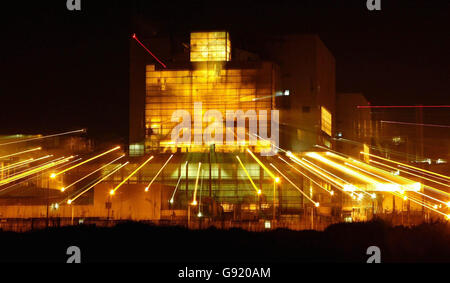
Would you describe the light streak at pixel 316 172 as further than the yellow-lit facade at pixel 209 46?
No

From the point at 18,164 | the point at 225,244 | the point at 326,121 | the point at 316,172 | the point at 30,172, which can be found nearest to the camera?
the point at 225,244

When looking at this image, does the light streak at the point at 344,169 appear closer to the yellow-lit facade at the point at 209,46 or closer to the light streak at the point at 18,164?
the yellow-lit facade at the point at 209,46

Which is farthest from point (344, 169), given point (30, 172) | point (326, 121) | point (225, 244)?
point (225, 244)

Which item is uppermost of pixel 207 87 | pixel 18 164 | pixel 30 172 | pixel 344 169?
pixel 207 87

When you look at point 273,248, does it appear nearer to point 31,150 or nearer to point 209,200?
point 209,200

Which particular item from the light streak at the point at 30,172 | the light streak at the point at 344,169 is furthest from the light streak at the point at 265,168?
the light streak at the point at 30,172

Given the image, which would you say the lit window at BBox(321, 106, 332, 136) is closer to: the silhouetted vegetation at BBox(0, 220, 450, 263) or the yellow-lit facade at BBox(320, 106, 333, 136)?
the yellow-lit facade at BBox(320, 106, 333, 136)

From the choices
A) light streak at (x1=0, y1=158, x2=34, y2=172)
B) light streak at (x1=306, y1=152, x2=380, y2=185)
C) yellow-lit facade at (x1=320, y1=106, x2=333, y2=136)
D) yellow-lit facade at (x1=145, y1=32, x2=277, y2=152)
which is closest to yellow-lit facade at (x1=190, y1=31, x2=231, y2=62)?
yellow-lit facade at (x1=145, y1=32, x2=277, y2=152)

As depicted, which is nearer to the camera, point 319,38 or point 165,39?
point 165,39

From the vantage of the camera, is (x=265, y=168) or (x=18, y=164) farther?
(x=18, y=164)

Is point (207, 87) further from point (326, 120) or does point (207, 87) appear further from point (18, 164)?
point (18, 164)
